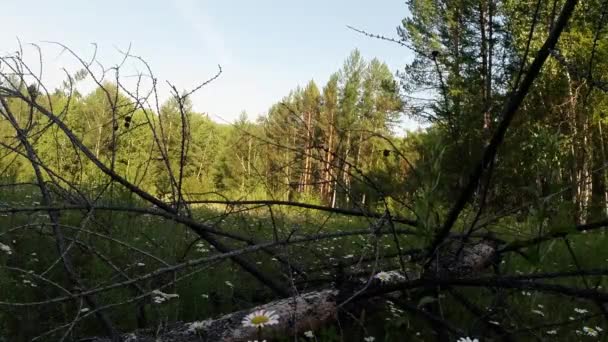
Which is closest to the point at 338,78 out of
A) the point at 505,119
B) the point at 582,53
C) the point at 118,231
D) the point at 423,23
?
the point at 423,23

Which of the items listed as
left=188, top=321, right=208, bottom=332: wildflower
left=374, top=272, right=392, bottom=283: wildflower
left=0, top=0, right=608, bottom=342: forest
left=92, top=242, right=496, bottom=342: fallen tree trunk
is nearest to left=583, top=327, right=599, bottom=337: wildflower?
left=0, top=0, right=608, bottom=342: forest

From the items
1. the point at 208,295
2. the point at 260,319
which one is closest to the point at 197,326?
the point at 260,319

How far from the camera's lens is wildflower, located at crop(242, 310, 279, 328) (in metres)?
1.92

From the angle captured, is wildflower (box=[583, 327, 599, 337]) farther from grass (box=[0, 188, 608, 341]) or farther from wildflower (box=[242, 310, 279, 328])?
wildflower (box=[242, 310, 279, 328])

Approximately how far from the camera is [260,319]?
6.49 ft

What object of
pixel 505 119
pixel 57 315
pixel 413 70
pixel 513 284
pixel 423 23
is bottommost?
pixel 57 315

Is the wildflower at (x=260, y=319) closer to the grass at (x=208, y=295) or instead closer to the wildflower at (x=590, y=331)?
the grass at (x=208, y=295)

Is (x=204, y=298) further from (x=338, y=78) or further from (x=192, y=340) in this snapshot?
(x=338, y=78)

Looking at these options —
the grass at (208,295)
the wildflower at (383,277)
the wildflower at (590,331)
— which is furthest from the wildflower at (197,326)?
the wildflower at (590,331)

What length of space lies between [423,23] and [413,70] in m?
2.39

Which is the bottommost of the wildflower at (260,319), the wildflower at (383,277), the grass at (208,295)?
the grass at (208,295)

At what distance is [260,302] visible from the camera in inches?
118

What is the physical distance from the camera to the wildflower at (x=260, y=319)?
1.92m

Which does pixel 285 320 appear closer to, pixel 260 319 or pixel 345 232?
pixel 260 319
